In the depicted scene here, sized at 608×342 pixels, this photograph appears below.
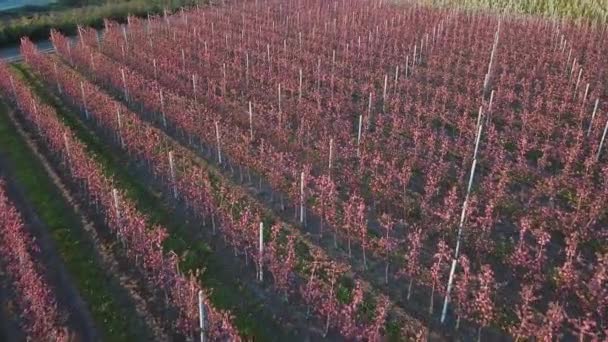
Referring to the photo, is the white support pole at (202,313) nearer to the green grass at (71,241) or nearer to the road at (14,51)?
the green grass at (71,241)

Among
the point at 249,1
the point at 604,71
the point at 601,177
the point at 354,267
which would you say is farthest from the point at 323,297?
the point at 249,1

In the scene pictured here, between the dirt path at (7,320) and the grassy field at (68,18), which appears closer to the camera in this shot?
the dirt path at (7,320)

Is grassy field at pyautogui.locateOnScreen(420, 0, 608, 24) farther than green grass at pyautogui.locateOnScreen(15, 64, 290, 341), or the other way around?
grassy field at pyautogui.locateOnScreen(420, 0, 608, 24)

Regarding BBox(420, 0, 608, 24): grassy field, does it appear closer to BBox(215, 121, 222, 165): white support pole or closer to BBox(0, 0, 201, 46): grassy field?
BBox(0, 0, 201, 46): grassy field

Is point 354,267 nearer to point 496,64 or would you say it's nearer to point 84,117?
point 84,117

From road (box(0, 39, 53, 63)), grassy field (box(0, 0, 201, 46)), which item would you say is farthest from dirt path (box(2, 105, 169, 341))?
grassy field (box(0, 0, 201, 46))

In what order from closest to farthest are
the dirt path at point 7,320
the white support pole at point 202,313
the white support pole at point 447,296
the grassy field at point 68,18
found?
the white support pole at point 202,313
the white support pole at point 447,296
the dirt path at point 7,320
the grassy field at point 68,18

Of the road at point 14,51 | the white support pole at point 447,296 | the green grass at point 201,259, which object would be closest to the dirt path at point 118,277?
the green grass at point 201,259

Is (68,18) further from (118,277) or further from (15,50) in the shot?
(118,277)
